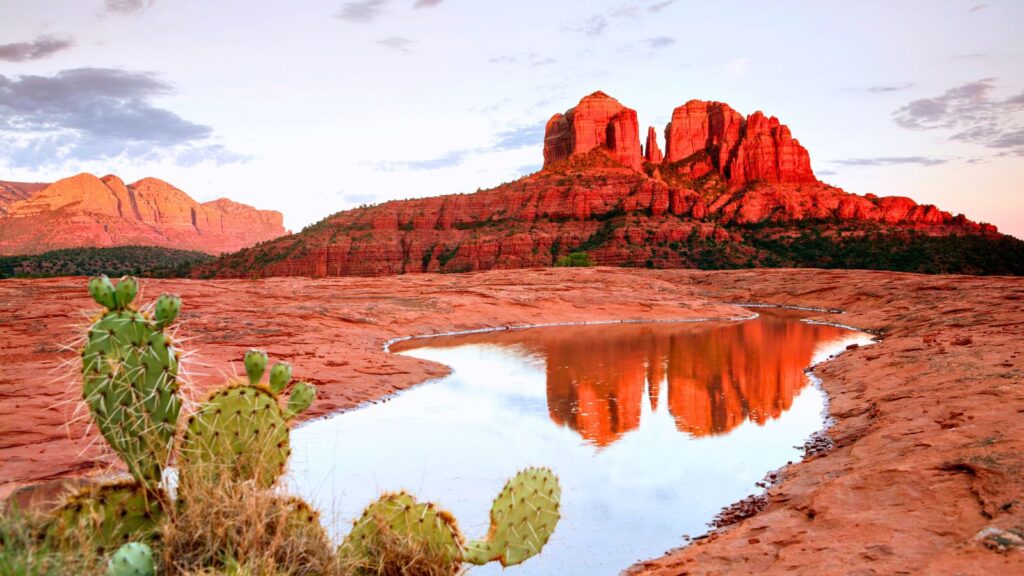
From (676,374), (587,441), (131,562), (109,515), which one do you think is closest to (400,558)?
(109,515)

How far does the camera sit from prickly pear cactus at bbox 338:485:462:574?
4379mm

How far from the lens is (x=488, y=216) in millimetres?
95375

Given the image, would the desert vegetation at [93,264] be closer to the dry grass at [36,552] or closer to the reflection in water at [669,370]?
the reflection in water at [669,370]

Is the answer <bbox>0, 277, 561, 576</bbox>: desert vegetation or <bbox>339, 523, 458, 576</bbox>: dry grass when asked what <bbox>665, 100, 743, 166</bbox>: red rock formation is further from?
<bbox>0, 277, 561, 576</bbox>: desert vegetation

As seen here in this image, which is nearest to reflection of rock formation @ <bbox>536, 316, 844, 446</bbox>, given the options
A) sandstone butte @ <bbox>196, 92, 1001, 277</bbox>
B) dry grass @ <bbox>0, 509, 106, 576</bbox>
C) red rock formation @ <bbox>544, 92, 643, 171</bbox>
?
dry grass @ <bbox>0, 509, 106, 576</bbox>

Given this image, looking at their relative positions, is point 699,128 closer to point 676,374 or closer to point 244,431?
point 676,374

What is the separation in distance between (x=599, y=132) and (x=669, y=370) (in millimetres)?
108206

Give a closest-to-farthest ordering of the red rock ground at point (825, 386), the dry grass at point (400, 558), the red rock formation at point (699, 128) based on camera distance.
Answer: the dry grass at point (400, 558)
the red rock ground at point (825, 386)
the red rock formation at point (699, 128)

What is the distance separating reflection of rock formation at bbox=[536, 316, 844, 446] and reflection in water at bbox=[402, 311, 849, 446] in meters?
0.02

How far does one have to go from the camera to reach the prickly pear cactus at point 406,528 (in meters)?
4.38

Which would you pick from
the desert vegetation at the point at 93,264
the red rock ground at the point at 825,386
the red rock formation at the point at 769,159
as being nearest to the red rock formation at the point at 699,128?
the red rock formation at the point at 769,159

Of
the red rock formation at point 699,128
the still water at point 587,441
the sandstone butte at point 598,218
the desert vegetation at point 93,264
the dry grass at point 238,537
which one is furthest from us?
the red rock formation at point 699,128

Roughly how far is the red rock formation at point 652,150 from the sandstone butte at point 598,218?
11.5m

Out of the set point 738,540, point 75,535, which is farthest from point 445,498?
point 75,535
